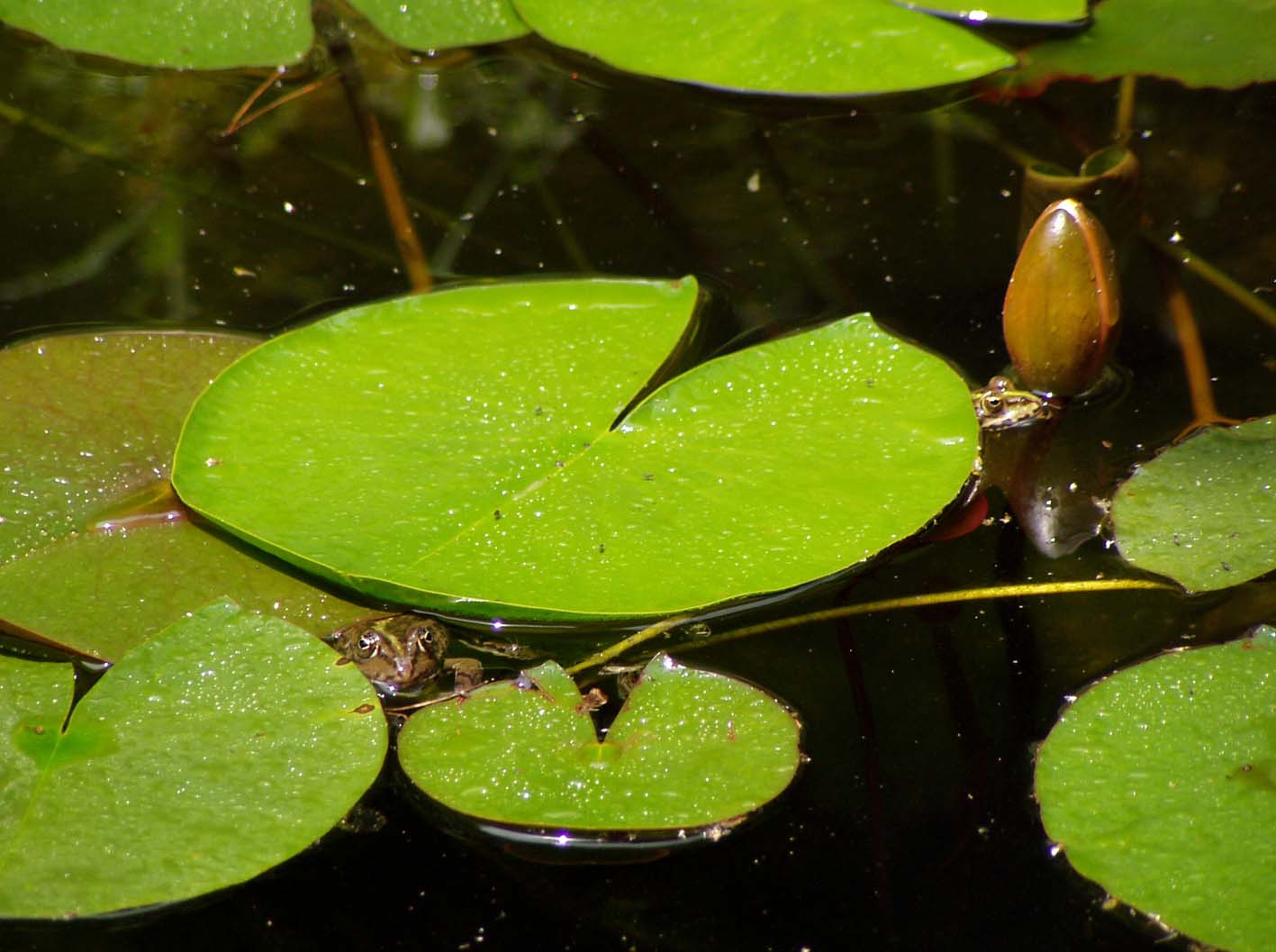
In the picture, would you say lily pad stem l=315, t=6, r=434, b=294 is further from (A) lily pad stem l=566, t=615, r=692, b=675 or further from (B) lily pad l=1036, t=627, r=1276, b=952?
(B) lily pad l=1036, t=627, r=1276, b=952

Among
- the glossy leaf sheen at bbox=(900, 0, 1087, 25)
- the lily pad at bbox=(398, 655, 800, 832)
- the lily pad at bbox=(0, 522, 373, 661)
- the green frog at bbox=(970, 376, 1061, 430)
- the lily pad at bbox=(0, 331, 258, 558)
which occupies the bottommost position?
the lily pad at bbox=(398, 655, 800, 832)

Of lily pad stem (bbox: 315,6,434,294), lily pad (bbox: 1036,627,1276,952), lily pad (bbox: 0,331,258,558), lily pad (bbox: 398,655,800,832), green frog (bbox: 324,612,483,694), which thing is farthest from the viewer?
lily pad stem (bbox: 315,6,434,294)

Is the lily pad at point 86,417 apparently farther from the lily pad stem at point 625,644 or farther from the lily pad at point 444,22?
the lily pad at point 444,22

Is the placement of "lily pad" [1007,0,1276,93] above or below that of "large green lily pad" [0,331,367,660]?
above

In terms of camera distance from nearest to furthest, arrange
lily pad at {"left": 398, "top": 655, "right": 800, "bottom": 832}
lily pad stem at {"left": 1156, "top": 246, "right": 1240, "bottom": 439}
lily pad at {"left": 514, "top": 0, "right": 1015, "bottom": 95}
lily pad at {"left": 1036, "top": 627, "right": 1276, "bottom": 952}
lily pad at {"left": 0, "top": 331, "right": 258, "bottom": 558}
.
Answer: lily pad at {"left": 1036, "top": 627, "right": 1276, "bottom": 952}, lily pad at {"left": 398, "top": 655, "right": 800, "bottom": 832}, lily pad at {"left": 0, "top": 331, "right": 258, "bottom": 558}, lily pad stem at {"left": 1156, "top": 246, "right": 1240, "bottom": 439}, lily pad at {"left": 514, "top": 0, "right": 1015, "bottom": 95}

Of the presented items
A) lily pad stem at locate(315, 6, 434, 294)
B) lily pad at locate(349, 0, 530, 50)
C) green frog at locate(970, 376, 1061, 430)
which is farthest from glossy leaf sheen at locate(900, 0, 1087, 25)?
lily pad stem at locate(315, 6, 434, 294)

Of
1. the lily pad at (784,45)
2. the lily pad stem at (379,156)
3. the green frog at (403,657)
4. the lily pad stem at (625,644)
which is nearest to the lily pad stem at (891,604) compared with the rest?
the lily pad stem at (625,644)

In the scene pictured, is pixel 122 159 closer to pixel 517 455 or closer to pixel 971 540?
pixel 517 455
